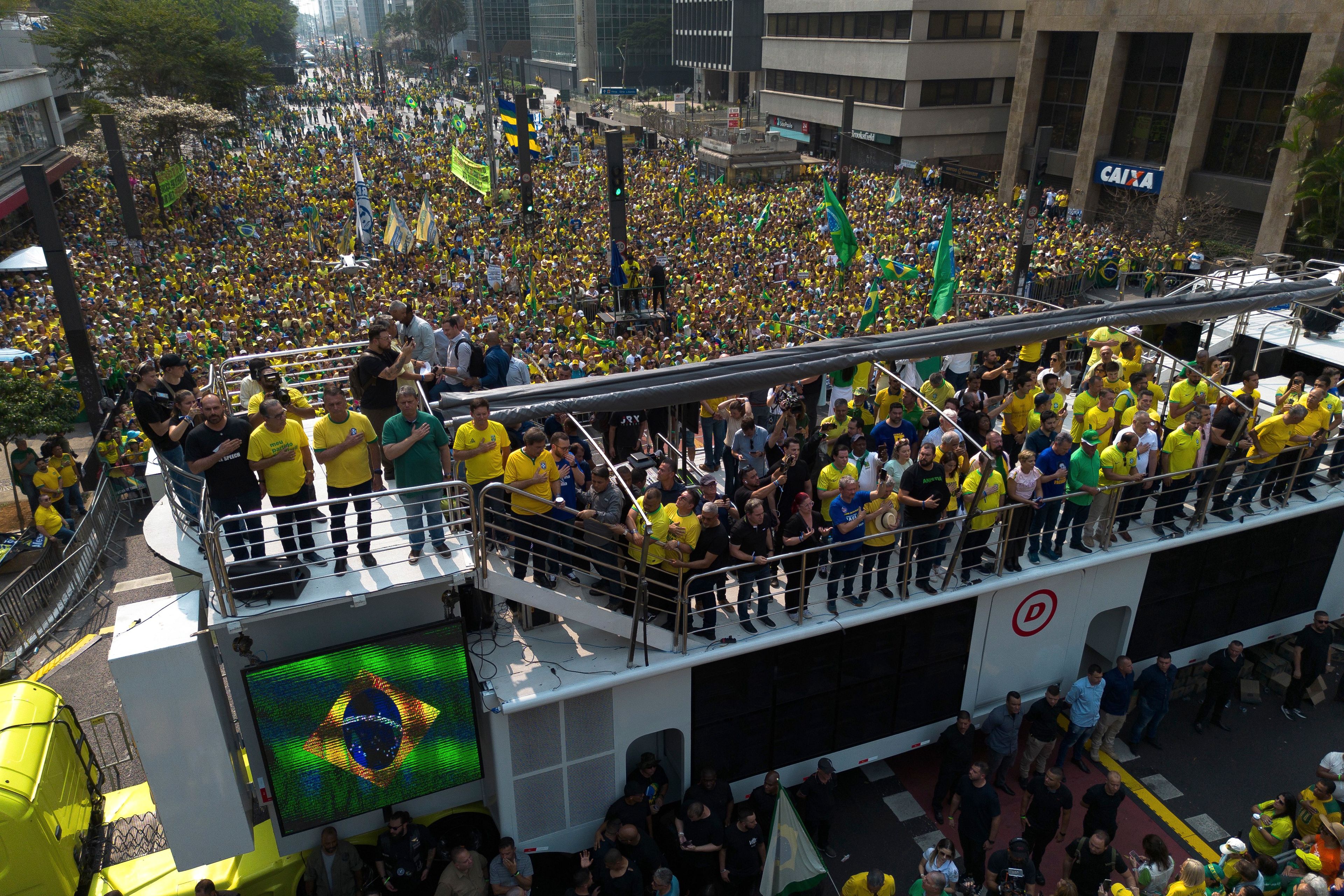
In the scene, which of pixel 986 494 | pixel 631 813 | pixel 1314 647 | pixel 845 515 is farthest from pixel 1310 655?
pixel 631 813

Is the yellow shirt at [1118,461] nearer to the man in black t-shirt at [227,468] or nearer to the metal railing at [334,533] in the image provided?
the metal railing at [334,533]

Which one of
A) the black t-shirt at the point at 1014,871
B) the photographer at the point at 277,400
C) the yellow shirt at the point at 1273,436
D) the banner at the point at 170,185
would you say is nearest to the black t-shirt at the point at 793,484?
the black t-shirt at the point at 1014,871

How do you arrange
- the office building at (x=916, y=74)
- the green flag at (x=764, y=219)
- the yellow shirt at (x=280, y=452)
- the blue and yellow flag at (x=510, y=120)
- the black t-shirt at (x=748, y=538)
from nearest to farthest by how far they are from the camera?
the yellow shirt at (x=280, y=452), the black t-shirt at (x=748, y=538), the green flag at (x=764, y=219), the blue and yellow flag at (x=510, y=120), the office building at (x=916, y=74)

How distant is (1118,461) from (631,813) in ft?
20.6

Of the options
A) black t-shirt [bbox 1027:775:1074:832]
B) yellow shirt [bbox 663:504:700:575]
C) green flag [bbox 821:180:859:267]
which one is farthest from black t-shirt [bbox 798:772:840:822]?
green flag [bbox 821:180:859:267]

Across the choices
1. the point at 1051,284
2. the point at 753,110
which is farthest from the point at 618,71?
the point at 1051,284

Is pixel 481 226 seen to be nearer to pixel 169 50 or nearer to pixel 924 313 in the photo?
pixel 924 313

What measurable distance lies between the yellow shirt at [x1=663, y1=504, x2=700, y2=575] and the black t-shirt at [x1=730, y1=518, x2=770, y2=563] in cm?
35

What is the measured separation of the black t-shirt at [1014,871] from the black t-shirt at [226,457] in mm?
7291

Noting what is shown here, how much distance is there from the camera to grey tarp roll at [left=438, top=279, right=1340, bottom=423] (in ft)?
24.8

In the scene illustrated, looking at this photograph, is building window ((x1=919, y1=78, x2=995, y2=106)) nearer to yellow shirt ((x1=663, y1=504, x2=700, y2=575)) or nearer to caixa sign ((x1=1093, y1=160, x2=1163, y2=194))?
caixa sign ((x1=1093, y1=160, x2=1163, y2=194))

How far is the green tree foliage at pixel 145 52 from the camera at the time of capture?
46.3 metres

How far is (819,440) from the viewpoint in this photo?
32.8 ft

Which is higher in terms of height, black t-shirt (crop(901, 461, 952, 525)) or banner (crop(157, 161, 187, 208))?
black t-shirt (crop(901, 461, 952, 525))
